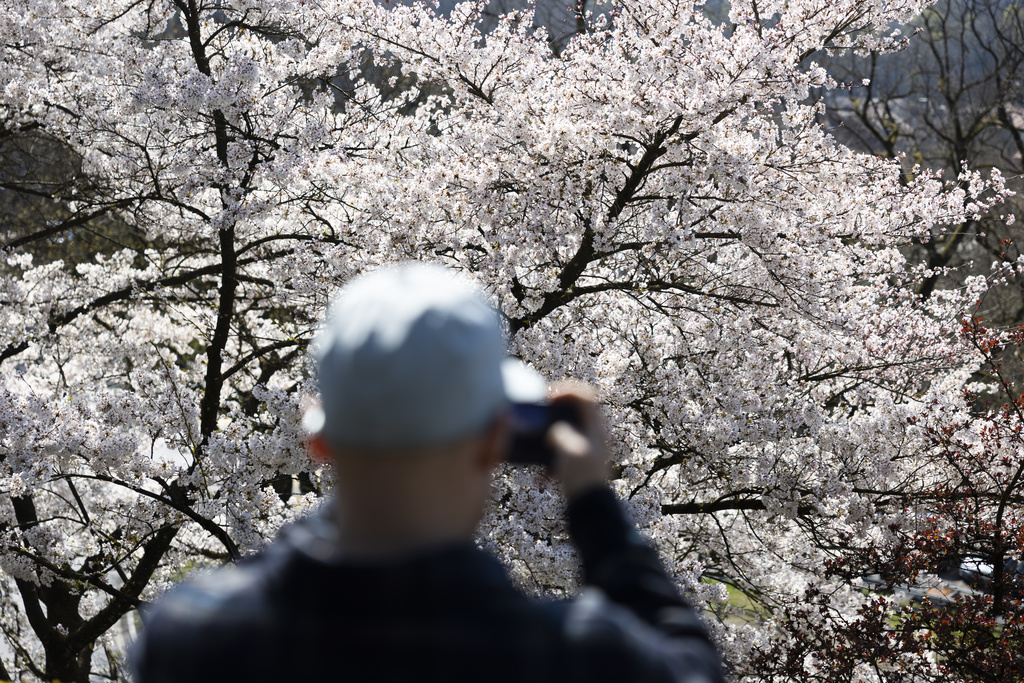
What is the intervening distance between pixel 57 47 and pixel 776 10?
6.83 m

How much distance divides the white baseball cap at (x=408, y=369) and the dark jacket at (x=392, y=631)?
0.46 ft

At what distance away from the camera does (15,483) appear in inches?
210

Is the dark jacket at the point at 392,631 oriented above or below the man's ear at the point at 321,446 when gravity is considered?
below

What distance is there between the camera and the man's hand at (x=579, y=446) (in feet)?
3.43

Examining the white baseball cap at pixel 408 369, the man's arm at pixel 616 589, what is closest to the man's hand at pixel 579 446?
the man's arm at pixel 616 589

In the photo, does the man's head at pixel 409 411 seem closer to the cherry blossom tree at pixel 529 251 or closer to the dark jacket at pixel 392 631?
the dark jacket at pixel 392 631

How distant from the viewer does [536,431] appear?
106 centimetres

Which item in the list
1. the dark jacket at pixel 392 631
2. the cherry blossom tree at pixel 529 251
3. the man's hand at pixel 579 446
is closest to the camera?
the dark jacket at pixel 392 631

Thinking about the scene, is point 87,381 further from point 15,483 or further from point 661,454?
point 661,454

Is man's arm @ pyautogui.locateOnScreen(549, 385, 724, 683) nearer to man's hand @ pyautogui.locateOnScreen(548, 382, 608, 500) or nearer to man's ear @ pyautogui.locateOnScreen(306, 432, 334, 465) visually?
man's hand @ pyautogui.locateOnScreen(548, 382, 608, 500)

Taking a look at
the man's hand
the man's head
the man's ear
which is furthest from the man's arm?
the man's ear

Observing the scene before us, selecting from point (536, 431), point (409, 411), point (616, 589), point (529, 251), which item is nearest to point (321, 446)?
point (409, 411)

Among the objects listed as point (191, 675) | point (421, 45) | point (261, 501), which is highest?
point (421, 45)

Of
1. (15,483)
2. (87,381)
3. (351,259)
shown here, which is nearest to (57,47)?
(87,381)
